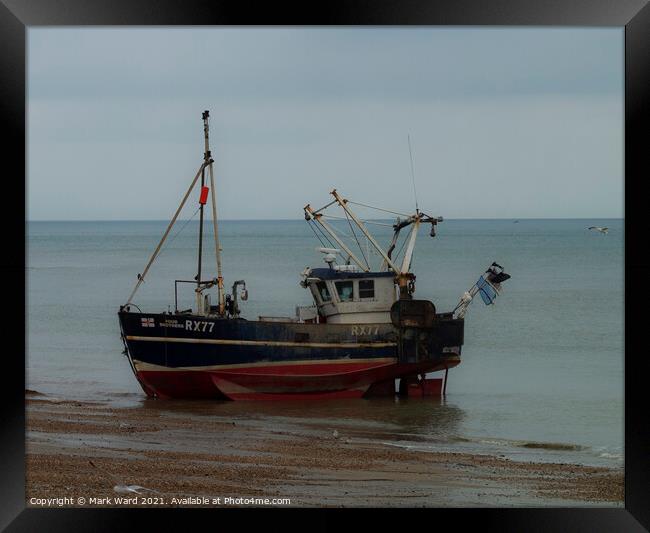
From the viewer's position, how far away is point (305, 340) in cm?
2142

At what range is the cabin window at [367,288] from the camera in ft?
72.4

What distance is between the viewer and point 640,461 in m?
13.4

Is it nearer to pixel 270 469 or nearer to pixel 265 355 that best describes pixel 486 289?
pixel 265 355

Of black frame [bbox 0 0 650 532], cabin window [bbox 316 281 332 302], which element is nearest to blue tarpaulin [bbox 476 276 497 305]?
cabin window [bbox 316 281 332 302]

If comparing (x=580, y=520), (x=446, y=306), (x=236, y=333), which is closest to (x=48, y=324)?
(x=446, y=306)

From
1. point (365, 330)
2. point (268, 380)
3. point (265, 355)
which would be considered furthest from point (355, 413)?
point (265, 355)

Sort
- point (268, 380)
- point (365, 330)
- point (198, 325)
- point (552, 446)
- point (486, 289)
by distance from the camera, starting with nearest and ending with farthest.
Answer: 1. point (552, 446)
2. point (198, 325)
3. point (268, 380)
4. point (365, 330)
5. point (486, 289)

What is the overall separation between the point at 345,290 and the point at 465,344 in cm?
878

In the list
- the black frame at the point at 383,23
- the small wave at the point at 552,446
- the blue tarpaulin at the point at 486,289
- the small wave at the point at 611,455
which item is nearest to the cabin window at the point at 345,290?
the blue tarpaulin at the point at 486,289

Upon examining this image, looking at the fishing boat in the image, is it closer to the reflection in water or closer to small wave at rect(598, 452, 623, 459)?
the reflection in water

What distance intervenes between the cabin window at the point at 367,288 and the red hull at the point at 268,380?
1222 mm

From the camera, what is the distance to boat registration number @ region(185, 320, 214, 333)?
21.1 meters

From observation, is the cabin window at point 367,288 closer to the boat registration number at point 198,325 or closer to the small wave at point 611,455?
the boat registration number at point 198,325

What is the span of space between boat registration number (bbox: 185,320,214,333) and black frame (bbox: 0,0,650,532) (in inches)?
304
